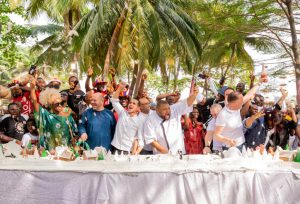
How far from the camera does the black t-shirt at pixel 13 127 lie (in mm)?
7078

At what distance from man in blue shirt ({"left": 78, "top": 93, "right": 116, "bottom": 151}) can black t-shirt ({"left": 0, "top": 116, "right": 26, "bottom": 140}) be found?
1.25m

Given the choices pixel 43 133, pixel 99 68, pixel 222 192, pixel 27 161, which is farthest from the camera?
pixel 99 68

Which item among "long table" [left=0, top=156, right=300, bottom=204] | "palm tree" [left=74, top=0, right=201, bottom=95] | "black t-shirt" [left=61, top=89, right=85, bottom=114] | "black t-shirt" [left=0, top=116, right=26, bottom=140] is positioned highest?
"palm tree" [left=74, top=0, right=201, bottom=95]

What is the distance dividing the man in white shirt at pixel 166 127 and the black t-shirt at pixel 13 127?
85.1 inches

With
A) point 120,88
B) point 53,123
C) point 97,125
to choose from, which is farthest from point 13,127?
point 120,88

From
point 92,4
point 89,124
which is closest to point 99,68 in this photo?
point 92,4

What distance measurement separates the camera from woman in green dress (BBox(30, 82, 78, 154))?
18.4 feet

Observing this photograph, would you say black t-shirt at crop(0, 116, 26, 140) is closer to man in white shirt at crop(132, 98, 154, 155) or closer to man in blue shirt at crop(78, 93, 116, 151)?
man in blue shirt at crop(78, 93, 116, 151)

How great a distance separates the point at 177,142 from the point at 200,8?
11500 mm

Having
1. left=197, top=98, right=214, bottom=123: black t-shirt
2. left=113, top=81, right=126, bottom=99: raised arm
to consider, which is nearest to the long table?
left=113, top=81, right=126, bottom=99: raised arm

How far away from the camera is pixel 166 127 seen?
5715 millimetres

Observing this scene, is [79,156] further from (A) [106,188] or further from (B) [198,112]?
(B) [198,112]

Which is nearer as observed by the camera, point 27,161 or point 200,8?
point 27,161

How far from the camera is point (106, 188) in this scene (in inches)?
156
